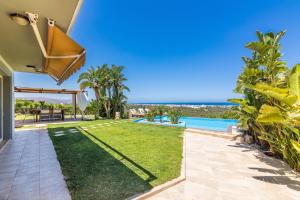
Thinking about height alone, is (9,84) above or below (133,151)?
above

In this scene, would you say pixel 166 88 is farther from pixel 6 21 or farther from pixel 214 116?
pixel 6 21

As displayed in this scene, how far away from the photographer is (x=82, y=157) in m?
6.10

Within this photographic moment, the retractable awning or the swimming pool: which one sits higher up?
the retractable awning

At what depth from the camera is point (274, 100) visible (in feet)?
18.3

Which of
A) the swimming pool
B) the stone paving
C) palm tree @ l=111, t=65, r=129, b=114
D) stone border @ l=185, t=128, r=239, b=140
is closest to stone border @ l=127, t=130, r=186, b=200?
the stone paving

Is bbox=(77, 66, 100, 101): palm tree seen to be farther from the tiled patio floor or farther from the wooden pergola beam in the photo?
the tiled patio floor

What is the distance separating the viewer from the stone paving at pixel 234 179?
364 cm

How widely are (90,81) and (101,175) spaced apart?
69.0 ft

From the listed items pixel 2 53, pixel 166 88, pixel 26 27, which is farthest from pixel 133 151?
pixel 166 88

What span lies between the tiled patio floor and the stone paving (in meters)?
2.72

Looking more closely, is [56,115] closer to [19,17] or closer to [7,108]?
[7,108]

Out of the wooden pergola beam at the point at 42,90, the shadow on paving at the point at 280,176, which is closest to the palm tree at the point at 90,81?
the wooden pergola beam at the point at 42,90

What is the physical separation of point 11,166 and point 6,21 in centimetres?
500

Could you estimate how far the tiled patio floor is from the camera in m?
3.54
